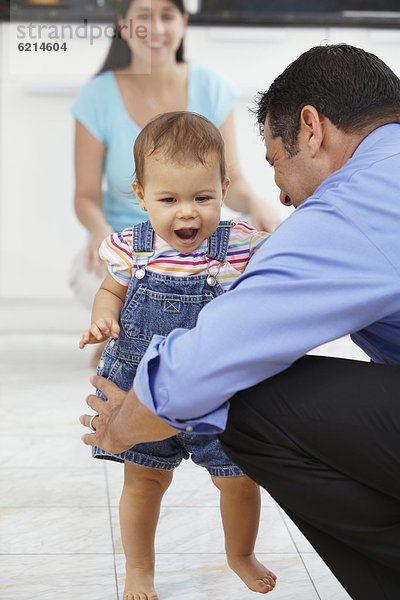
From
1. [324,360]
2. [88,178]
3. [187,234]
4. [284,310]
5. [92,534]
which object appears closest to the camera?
[284,310]

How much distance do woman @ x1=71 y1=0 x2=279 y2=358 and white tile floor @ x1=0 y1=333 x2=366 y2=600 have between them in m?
0.90

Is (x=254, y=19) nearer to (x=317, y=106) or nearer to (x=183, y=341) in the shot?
(x=317, y=106)

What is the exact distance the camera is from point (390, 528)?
105cm

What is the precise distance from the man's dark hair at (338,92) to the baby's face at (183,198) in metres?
0.13

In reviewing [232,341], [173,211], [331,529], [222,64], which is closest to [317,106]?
[173,211]

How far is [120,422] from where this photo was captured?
116cm

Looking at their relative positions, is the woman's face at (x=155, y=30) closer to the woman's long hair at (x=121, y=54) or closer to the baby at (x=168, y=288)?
the woman's long hair at (x=121, y=54)

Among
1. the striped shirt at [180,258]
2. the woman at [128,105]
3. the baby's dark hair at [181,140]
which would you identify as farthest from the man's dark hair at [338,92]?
the woman at [128,105]

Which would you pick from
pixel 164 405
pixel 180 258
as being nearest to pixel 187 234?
pixel 180 258

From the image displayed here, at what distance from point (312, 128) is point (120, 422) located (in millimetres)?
482

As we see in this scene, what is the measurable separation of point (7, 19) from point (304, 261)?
3.03 metres

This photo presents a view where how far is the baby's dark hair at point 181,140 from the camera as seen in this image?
1.30m

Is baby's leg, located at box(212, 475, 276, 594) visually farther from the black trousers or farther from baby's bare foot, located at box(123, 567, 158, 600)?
the black trousers

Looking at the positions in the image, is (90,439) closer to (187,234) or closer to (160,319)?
(160,319)
